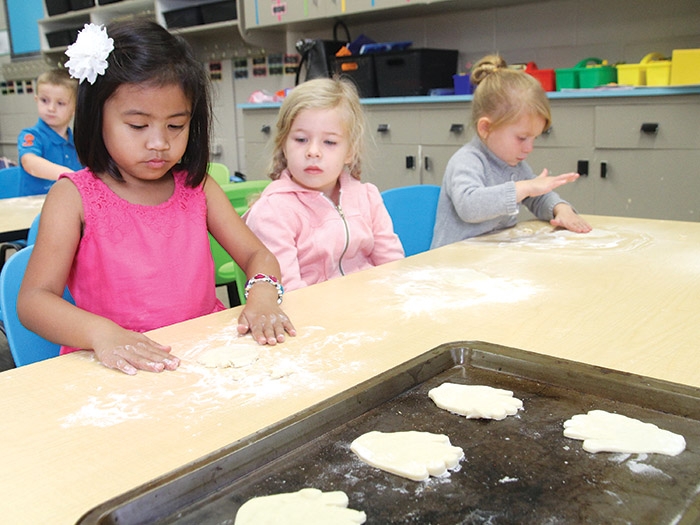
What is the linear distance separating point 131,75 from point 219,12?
13.2ft

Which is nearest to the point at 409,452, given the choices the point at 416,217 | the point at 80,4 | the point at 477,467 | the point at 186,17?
the point at 477,467

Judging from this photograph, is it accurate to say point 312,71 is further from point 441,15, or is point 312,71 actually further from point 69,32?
point 69,32

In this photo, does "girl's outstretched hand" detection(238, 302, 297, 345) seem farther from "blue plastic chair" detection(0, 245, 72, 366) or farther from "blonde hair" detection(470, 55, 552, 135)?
"blonde hair" detection(470, 55, 552, 135)

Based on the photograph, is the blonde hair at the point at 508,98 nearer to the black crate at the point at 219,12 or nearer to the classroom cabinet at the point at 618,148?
the classroom cabinet at the point at 618,148

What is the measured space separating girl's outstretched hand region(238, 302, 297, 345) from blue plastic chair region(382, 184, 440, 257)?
3.28ft

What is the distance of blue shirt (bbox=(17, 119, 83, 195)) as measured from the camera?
2926mm

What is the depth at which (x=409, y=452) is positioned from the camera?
637 mm

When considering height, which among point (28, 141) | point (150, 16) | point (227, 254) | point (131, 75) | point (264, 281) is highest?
point (150, 16)

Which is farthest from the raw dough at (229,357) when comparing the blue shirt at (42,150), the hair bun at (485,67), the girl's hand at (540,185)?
the blue shirt at (42,150)

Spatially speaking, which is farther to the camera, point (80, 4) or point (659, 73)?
point (80, 4)

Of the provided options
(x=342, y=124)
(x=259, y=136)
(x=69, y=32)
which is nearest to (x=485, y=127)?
(x=342, y=124)

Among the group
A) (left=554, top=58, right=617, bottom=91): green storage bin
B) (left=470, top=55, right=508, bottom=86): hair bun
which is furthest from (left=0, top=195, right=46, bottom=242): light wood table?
(left=554, top=58, right=617, bottom=91): green storage bin

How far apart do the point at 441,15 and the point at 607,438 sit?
3.99 meters

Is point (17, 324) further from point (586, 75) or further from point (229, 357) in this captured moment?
point (586, 75)
